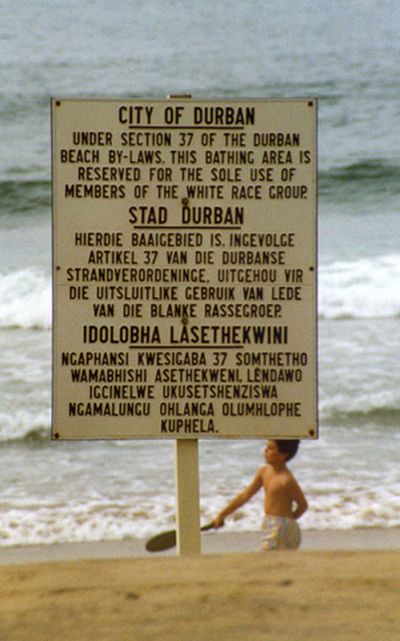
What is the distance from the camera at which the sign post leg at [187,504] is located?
65.9 inches

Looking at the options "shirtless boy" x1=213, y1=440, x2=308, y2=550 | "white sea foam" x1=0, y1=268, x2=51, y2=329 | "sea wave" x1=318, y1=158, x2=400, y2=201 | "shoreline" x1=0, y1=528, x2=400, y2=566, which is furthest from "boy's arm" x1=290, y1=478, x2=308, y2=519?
"sea wave" x1=318, y1=158, x2=400, y2=201

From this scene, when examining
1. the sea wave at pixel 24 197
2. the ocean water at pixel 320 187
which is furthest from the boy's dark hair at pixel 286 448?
the sea wave at pixel 24 197

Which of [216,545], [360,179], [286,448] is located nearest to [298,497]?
[286,448]

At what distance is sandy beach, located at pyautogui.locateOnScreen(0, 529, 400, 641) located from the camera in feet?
3.40

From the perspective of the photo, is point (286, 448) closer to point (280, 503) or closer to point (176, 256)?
point (280, 503)

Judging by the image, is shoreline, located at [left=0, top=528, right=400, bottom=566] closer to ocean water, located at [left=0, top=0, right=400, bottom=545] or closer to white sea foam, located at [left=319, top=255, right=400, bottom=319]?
ocean water, located at [left=0, top=0, right=400, bottom=545]

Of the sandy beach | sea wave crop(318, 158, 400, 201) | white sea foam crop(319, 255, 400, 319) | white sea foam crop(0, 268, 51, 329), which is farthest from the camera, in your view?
sea wave crop(318, 158, 400, 201)

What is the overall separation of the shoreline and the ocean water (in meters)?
0.88

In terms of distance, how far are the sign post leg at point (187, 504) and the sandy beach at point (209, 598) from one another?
45 centimetres

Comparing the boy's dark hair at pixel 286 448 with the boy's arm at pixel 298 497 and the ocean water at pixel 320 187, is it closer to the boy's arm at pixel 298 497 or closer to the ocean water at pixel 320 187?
the boy's arm at pixel 298 497

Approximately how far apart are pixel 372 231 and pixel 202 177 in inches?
273

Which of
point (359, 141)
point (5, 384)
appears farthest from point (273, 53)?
point (5, 384)

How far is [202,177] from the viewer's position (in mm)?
1722

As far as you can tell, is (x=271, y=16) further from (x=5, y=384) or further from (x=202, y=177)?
(x=202, y=177)
